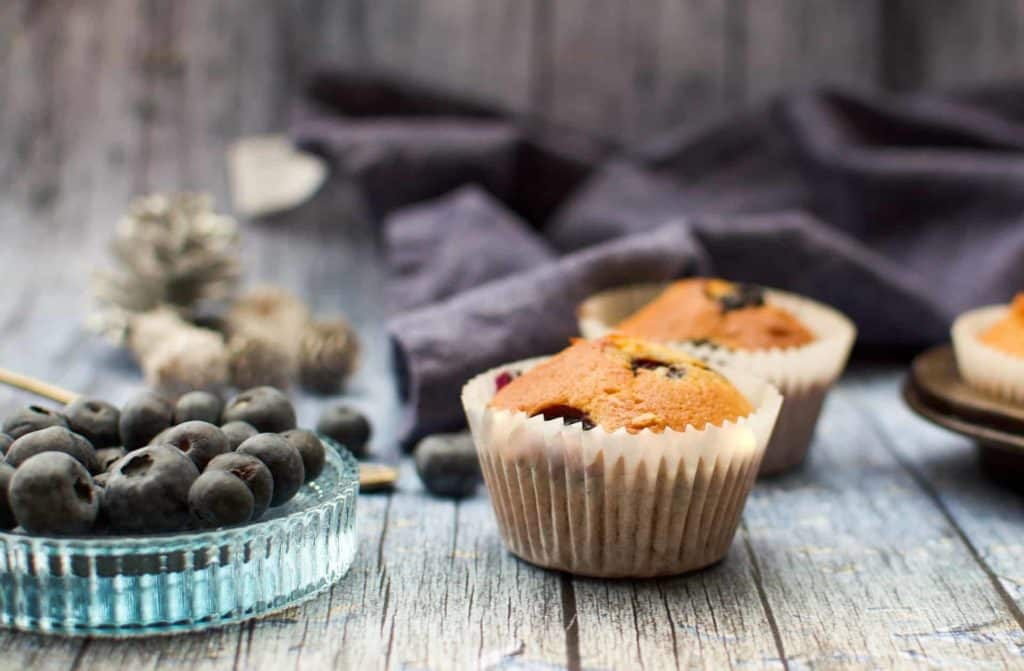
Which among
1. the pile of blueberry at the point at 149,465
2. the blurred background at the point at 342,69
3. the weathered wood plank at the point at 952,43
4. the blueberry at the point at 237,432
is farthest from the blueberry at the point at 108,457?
the weathered wood plank at the point at 952,43

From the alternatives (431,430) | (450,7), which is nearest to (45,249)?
(450,7)

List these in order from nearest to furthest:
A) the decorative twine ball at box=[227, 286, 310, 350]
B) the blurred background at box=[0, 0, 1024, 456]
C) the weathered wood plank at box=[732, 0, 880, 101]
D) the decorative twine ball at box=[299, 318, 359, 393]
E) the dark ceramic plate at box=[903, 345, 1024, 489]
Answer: the dark ceramic plate at box=[903, 345, 1024, 489] < the decorative twine ball at box=[299, 318, 359, 393] < the decorative twine ball at box=[227, 286, 310, 350] < the blurred background at box=[0, 0, 1024, 456] < the weathered wood plank at box=[732, 0, 880, 101]

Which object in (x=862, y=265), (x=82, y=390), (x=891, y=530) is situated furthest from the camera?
(x=862, y=265)

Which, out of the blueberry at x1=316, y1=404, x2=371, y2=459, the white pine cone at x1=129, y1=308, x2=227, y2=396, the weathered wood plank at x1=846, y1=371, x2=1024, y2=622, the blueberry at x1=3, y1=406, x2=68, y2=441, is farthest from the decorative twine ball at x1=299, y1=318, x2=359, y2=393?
the weathered wood plank at x1=846, y1=371, x2=1024, y2=622

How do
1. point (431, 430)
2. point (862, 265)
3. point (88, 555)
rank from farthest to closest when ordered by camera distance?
point (862, 265) → point (431, 430) → point (88, 555)

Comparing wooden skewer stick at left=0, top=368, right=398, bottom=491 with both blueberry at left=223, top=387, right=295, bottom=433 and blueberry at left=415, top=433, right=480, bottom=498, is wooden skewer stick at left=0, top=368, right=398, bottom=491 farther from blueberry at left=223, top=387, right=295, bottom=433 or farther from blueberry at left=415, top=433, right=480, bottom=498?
blueberry at left=223, top=387, right=295, bottom=433

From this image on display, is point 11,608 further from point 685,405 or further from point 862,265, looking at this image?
point 862,265

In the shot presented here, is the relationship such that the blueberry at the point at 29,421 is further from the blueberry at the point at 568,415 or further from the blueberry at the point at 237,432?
the blueberry at the point at 568,415
